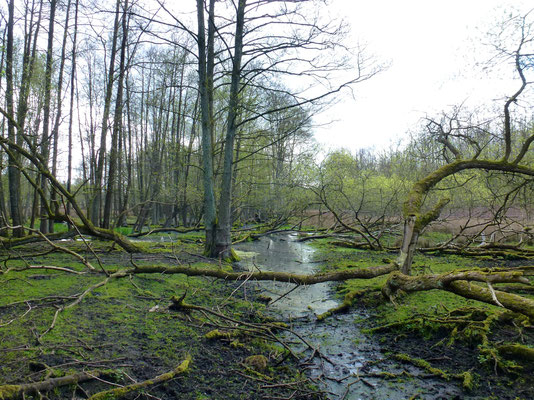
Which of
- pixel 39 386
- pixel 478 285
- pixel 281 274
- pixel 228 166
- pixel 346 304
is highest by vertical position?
pixel 228 166

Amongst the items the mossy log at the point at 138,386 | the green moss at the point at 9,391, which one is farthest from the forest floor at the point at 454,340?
the green moss at the point at 9,391

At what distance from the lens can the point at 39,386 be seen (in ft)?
7.69

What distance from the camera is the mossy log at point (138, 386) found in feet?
8.19

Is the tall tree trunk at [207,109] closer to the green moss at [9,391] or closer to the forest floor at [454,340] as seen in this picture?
the forest floor at [454,340]

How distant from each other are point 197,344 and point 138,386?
1231 millimetres

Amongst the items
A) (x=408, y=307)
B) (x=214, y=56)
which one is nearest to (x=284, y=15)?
(x=214, y=56)

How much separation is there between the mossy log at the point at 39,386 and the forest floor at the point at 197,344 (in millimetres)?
54

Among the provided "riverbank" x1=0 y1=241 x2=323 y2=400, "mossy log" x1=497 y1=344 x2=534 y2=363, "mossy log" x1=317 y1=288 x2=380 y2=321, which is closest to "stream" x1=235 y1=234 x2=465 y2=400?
"mossy log" x1=317 y1=288 x2=380 y2=321

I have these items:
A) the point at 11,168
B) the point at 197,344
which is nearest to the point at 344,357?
the point at 197,344

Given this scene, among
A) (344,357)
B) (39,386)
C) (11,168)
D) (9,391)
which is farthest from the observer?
(11,168)

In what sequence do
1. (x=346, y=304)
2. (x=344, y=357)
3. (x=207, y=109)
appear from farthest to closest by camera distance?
(x=207, y=109) → (x=346, y=304) → (x=344, y=357)

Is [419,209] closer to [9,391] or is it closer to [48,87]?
[9,391]

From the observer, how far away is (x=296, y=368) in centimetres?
370

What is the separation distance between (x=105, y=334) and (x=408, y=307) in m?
4.18
